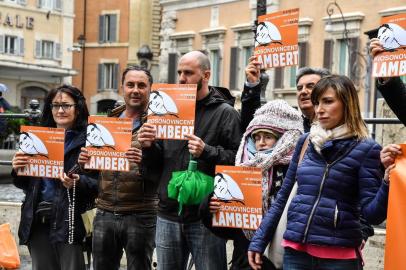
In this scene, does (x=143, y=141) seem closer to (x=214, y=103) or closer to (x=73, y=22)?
(x=214, y=103)

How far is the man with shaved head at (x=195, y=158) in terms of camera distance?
6.02 m

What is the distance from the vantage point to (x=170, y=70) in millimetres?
40188

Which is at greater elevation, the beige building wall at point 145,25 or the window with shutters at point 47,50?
the beige building wall at point 145,25

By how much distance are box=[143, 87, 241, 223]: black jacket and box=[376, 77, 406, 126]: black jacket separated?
1242mm

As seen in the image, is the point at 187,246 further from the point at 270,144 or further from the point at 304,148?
the point at 304,148

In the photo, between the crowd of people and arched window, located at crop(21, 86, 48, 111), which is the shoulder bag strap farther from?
arched window, located at crop(21, 86, 48, 111)

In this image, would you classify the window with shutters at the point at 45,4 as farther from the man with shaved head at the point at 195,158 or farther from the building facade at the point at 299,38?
the man with shaved head at the point at 195,158

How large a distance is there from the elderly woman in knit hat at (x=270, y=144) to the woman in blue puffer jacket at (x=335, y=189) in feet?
1.63

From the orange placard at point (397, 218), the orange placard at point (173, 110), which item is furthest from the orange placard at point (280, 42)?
the orange placard at point (397, 218)

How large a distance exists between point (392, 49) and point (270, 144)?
98 centimetres

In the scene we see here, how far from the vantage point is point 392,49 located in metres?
5.16

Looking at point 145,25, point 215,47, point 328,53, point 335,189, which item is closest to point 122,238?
point 335,189

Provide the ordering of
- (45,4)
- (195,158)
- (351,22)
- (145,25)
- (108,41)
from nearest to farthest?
(195,158), (351,22), (45,4), (145,25), (108,41)

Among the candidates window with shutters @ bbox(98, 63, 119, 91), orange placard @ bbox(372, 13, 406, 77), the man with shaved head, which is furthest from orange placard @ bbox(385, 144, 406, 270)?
window with shutters @ bbox(98, 63, 119, 91)
